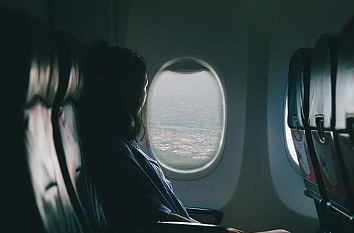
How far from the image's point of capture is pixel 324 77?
155 centimetres

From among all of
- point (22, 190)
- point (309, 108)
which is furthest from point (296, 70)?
point (22, 190)

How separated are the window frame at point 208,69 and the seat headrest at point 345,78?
1.30 m

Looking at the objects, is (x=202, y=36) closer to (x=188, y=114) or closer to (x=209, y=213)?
(x=188, y=114)

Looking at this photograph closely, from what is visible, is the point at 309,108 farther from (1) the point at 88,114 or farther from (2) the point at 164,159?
(2) the point at 164,159

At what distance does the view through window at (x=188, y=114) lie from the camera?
8.83 ft

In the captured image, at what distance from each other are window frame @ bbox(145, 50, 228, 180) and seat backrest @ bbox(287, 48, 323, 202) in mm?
524

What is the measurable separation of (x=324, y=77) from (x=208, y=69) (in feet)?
3.97

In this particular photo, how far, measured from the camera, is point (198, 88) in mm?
2701

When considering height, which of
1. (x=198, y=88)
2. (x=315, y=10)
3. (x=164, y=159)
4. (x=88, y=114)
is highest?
(x=315, y=10)

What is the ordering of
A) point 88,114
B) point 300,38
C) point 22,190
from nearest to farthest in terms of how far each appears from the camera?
point 22,190 < point 88,114 < point 300,38

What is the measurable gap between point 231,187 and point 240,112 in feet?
1.73

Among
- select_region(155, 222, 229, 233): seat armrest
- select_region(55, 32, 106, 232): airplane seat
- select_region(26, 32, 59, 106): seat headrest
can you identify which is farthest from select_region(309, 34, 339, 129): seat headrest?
select_region(26, 32, 59, 106): seat headrest

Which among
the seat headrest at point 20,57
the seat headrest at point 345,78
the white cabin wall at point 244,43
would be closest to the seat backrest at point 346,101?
the seat headrest at point 345,78

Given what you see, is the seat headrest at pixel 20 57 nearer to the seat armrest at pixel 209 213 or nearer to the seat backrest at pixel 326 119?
the seat backrest at pixel 326 119
